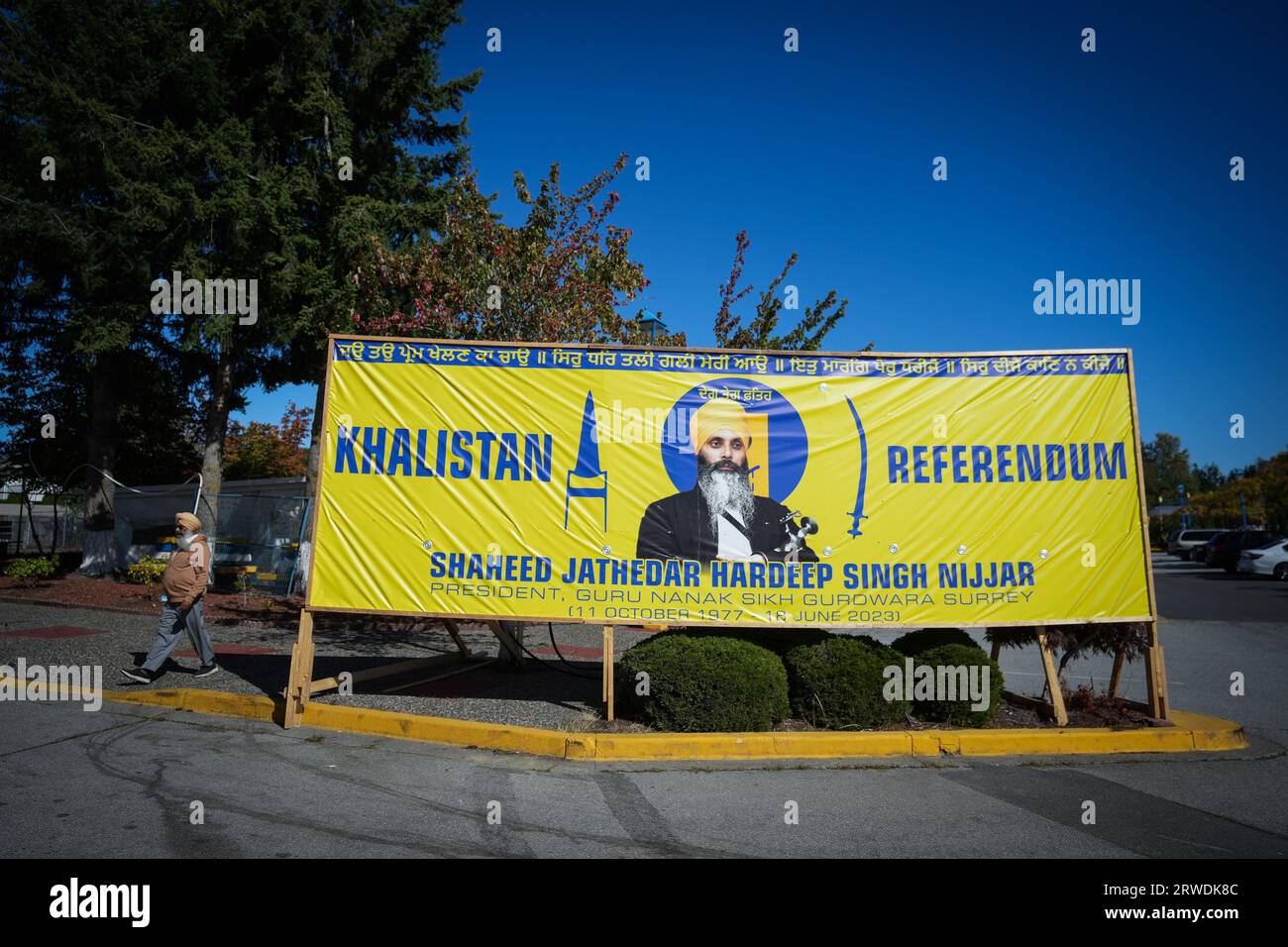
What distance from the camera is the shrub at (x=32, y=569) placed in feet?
55.3

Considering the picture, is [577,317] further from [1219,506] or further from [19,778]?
[1219,506]

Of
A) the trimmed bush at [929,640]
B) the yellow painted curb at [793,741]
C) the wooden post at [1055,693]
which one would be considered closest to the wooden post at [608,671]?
the yellow painted curb at [793,741]

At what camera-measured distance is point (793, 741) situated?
6359 millimetres

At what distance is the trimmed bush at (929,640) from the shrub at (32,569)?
738 inches

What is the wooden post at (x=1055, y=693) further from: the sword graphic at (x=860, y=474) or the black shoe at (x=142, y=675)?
the black shoe at (x=142, y=675)

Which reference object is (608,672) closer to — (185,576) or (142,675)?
(185,576)

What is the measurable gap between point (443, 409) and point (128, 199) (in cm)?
1432

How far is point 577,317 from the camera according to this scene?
36.8 feet

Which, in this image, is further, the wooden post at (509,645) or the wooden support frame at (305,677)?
the wooden post at (509,645)

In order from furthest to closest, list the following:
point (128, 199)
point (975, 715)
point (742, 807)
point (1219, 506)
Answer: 1. point (1219, 506)
2. point (128, 199)
3. point (975, 715)
4. point (742, 807)

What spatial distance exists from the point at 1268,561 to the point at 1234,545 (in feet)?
12.9

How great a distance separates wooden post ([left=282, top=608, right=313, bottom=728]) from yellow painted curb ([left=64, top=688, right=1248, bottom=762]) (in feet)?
1.19

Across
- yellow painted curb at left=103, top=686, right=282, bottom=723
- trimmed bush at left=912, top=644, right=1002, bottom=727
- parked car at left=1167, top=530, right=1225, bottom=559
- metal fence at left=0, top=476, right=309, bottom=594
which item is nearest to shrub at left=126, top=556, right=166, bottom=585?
metal fence at left=0, top=476, right=309, bottom=594

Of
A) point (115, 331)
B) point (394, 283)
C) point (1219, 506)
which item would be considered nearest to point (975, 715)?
point (394, 283)
